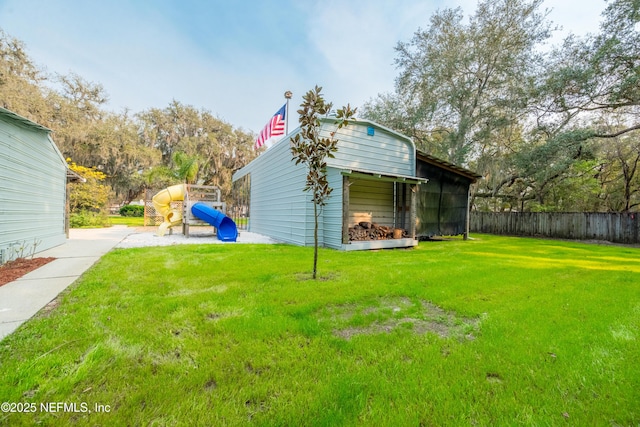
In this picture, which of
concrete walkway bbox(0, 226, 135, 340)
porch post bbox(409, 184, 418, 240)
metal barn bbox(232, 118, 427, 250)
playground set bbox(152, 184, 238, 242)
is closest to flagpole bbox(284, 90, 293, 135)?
metal barn bbox(232, 118, 427, 250)

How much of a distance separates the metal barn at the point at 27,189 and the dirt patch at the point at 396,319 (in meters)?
6.02

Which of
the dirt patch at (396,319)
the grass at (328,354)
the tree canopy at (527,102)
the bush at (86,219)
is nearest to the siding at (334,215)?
the grass at (328,354)

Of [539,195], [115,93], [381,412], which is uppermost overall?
[115,93]

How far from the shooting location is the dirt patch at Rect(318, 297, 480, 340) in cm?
228

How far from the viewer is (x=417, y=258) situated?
19.2 ft

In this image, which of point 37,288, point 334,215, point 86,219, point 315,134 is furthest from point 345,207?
point 86,219

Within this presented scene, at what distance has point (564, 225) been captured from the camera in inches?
439

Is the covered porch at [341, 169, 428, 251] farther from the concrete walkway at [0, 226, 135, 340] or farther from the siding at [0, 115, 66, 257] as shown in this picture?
the siding at [0, 115, 66, 257]

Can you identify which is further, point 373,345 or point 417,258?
point 417,258

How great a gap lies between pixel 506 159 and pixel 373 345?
47.5 ft

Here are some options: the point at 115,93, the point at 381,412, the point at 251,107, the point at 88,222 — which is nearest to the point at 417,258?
the point at 381,412

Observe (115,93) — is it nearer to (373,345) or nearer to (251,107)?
(251,107)

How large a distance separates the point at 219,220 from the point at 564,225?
13.5 metres

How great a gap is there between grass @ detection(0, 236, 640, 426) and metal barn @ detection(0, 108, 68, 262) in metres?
3.14
